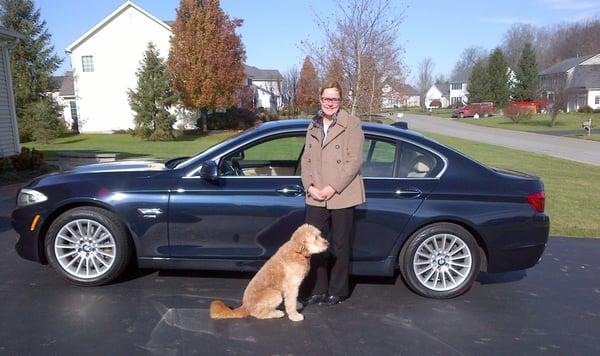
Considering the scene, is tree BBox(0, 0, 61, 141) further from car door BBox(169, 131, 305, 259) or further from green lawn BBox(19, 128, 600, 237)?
car door BBox(169, 131, 305, 259)

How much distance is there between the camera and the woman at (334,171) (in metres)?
3.69

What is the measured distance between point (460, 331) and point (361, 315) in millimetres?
798

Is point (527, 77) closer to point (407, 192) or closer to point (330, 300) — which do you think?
point (407, 192)

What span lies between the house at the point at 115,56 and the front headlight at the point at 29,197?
33.1m

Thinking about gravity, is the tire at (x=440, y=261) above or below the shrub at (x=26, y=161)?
below

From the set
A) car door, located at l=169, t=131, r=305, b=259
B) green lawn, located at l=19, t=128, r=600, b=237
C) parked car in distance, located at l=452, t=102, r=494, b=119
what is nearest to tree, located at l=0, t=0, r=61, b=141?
green lawn, located at l=19, t=128, r=600, b=237

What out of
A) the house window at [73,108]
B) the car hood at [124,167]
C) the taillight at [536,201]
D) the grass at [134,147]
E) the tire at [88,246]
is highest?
the house window at [73,108]

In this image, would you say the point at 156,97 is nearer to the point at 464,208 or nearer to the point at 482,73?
the point at 464,208

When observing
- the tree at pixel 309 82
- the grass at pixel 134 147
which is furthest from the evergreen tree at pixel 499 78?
the grass at pixel 134 147

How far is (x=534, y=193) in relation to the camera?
169 inches

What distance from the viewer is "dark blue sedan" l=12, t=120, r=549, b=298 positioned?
4.17 metres

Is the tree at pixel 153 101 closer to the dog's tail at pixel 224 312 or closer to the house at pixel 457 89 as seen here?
the dog's tail at pixel 224 312

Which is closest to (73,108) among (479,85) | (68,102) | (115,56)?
(68,102)

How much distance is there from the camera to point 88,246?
14.1 ft
